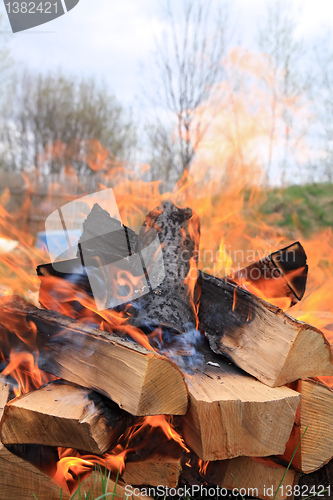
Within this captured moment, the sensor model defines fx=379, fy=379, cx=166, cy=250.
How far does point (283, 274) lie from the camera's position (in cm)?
202

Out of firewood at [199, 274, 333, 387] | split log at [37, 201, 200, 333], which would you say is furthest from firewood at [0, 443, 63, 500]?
firewood at [199, 274, 333, 387]

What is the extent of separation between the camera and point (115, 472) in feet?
4.55

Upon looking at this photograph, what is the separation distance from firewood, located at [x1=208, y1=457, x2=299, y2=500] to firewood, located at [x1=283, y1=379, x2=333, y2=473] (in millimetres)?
87

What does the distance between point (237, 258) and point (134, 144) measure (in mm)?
5007

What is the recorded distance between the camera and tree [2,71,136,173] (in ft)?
33.4

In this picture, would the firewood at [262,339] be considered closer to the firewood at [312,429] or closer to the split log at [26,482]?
the firewood at [312,429]

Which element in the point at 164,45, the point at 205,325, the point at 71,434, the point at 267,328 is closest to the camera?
the point at 71,434

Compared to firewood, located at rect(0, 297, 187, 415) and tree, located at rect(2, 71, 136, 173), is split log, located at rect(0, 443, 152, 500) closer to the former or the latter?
firewood, located at rect(0, 297, 187, 415)

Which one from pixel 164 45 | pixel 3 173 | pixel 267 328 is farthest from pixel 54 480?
pixel 3 173

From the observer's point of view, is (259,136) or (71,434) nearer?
(71,434)

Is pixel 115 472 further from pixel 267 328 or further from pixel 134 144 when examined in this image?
pixel 134 144

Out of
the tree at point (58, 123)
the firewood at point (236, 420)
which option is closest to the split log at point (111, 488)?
the firewood at point (236, 420)

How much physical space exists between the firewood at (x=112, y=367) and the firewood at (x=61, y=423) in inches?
3.3

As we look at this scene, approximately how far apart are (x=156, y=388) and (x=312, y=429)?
2.14ft
